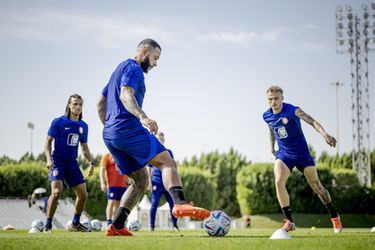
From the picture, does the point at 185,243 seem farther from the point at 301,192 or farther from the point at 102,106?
the point at 301,192

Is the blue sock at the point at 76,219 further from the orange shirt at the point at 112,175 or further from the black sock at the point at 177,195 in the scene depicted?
the black sock at the point at 177,195

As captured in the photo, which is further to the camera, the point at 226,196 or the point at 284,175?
the point at 226,196

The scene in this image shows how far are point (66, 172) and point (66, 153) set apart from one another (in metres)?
0.40

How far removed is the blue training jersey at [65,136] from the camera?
1166 cm

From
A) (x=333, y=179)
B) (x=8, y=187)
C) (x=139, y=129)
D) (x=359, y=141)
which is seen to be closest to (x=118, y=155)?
(x=139, y=129)

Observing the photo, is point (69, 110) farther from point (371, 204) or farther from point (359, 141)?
point (359, 141)

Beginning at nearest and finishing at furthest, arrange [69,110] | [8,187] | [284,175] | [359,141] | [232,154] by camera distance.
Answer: [284,175], [69,110], [8,187], [359,141], [232,154]

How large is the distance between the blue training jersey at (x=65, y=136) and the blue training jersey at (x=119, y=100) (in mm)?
4512

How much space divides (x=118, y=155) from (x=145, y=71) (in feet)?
3.94

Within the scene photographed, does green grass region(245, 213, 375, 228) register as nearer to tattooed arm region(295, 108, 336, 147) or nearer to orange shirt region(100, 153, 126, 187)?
orange shirt region(100, 153, 126, 187)

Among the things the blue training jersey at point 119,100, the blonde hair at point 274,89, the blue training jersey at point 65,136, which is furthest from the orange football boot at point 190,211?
the blue training jersey at point 65,136

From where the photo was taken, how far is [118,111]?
7.18 metres

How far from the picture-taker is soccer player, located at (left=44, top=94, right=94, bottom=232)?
1159 cm

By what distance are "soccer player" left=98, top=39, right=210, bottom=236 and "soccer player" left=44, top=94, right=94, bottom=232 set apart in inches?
169
